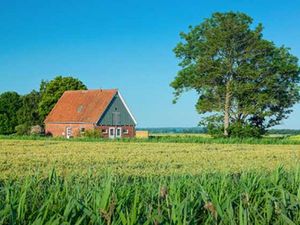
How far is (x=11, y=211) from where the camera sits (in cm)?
329

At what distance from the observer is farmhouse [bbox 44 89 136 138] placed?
209 feet

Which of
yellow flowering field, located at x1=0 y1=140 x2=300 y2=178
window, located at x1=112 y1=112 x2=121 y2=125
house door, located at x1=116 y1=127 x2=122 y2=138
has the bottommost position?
yellow flowering field, located at x1=0 y1=140 x2=300 y2=178

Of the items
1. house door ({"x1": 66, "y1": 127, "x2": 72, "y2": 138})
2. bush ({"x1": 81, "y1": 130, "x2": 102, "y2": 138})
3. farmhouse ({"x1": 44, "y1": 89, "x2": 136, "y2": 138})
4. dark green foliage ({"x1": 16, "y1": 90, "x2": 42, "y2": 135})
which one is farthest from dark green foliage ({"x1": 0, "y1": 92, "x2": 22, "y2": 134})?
bush ({"x1": 81, "y1": 130, "x2": 102, "y2": 138})

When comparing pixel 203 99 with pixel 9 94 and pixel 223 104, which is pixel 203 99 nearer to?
pixel 223 104

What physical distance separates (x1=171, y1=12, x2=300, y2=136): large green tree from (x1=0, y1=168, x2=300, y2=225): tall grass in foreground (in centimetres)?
4925

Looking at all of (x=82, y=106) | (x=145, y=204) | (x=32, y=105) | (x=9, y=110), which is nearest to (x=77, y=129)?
(x=82, y=106)

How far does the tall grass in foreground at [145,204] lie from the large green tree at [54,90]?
234 feet

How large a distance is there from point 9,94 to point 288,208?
89792 millimetres

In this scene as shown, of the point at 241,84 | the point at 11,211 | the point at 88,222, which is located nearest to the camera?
the point at 11,211

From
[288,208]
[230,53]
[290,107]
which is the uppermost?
[230,53]

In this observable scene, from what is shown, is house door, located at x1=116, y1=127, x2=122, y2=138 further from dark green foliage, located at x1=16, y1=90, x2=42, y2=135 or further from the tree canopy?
dark green foliage, located at x1=16, y1=90, x2=42, y2=135

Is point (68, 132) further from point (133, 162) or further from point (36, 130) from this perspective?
point (133, 162)

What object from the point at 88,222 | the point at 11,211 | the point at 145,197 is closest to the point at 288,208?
the point at 145,197

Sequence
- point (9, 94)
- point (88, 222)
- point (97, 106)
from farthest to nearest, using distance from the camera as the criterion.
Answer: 1. point (9, 94)
2. point (97, 106)
3. point (88, 222)
